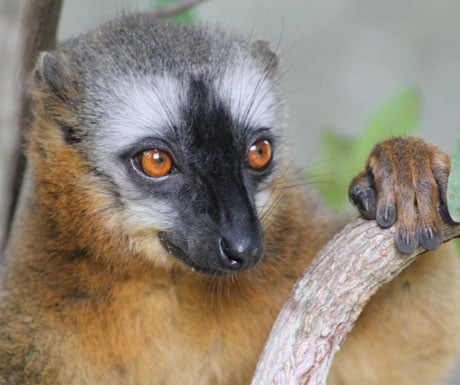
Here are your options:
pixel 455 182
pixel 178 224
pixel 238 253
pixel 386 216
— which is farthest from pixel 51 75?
pixel 455 182

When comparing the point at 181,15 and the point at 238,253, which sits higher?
the point at 181,15

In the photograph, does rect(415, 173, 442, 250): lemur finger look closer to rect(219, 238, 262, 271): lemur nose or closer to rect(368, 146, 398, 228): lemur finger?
rect(368, 146, 398, 228): lemur finger

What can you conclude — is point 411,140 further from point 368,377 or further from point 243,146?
point 368,377

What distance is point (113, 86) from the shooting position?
412 centimetres

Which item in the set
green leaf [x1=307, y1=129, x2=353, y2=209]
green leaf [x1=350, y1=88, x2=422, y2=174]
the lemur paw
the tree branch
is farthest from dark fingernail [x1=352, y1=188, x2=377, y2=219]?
green leaf [x1=307, y1=129, x2=353, y2=209]

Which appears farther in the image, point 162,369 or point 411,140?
point 162,369

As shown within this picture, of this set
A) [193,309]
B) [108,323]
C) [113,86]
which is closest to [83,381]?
[108,323]

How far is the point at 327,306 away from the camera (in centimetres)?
349

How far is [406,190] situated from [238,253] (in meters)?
0.77

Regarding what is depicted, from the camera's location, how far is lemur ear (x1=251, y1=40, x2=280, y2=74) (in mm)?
4617

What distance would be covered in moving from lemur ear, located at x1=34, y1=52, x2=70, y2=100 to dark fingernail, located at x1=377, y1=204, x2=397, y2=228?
1.66 m

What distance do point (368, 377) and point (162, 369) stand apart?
1.09 metres

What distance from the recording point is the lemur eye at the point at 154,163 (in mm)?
3945

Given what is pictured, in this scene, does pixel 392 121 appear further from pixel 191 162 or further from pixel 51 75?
pixel 51 75
